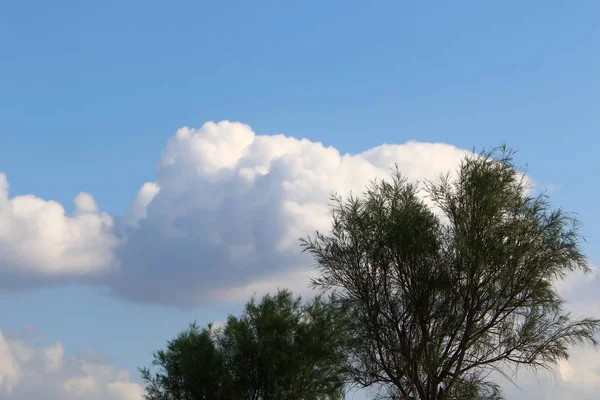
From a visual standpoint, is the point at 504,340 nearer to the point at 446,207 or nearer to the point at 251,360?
the point at 446,207

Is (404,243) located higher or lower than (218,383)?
higher

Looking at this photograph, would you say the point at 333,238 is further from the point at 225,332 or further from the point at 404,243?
the point at 225,332

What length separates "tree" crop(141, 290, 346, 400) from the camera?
71.4 feet

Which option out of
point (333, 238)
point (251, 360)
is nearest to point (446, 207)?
point (333, 238)

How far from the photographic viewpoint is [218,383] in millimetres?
22234

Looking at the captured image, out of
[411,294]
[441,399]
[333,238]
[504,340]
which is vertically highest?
[333,238]

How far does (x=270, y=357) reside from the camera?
21.6 meters

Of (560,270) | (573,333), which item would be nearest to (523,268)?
(560,270)

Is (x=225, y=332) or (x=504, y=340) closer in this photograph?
(x=504, y=340)

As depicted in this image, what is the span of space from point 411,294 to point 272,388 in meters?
4.86

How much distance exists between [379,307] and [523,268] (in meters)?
4.14

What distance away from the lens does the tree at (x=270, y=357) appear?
21.8 metres

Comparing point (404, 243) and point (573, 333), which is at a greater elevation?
point (404, 243)

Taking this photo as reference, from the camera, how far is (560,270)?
830 inches
